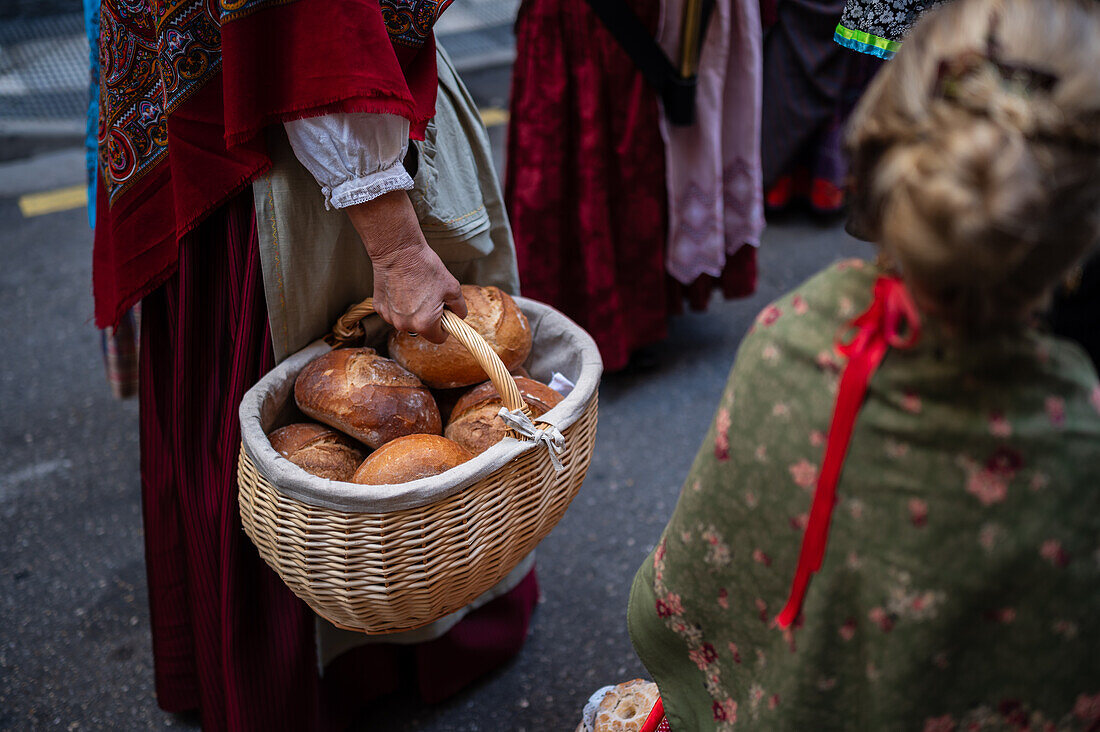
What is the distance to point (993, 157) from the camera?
568mm

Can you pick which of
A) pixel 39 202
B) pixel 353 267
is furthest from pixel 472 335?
pixel 39 202

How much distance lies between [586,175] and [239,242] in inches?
54.1

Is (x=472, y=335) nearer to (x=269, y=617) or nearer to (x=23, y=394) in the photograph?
(x=269, y=617)

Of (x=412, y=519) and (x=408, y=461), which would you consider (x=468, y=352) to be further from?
(x=412, y=519)

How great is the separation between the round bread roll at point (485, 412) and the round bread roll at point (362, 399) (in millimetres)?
46

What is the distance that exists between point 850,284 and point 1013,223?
175mm

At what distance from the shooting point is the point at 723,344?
2996 millimetres

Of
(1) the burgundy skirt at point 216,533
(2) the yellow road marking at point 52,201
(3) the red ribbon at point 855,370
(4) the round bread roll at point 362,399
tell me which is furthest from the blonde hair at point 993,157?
(2) the yellow road marking at point 52,201

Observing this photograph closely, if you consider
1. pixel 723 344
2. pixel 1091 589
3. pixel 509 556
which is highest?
pixel 1091 589

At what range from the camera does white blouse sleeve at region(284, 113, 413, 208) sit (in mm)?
1079

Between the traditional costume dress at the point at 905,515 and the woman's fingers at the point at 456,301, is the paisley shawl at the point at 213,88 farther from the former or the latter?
the traditional costume dress at the point at 905,515

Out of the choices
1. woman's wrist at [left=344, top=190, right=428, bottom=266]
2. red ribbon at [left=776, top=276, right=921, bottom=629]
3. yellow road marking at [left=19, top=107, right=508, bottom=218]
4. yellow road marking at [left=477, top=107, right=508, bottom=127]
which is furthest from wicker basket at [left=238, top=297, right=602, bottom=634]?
yellow road marking at [left=477, top=107, right=508, bottom=127]

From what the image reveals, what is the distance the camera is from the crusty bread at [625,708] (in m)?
1.22

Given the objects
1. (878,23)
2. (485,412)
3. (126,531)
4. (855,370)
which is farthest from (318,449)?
(126,531)
